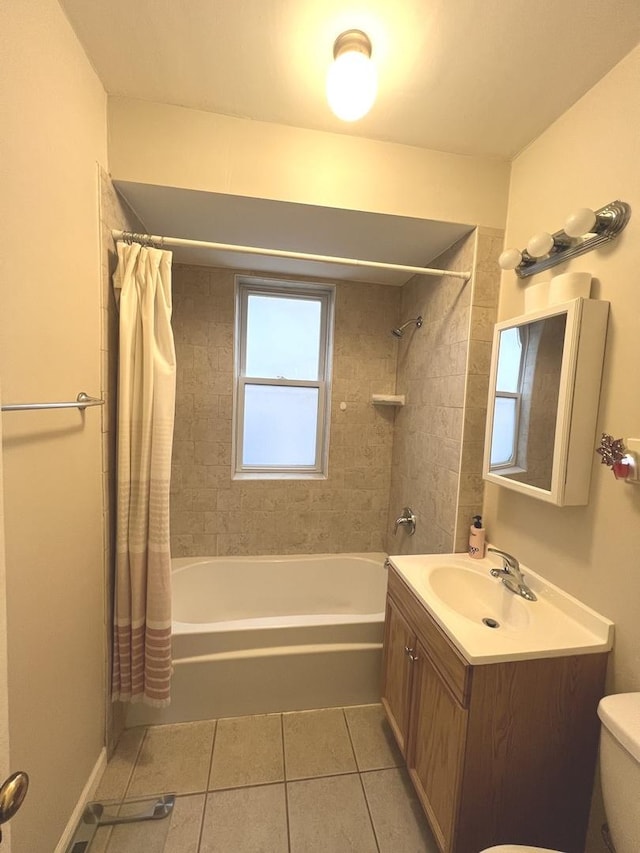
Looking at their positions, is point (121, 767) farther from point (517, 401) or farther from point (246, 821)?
point (517, 401)

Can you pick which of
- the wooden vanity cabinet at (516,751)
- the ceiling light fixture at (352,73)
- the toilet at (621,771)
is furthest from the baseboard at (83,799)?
the ceiling light fixture at (352,73)

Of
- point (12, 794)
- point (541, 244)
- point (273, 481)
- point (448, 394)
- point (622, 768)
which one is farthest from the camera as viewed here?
point (273, 481)

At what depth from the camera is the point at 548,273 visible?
1362 mm

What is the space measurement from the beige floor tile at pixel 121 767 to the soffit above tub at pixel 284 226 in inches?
90.8

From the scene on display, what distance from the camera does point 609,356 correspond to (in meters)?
1.10

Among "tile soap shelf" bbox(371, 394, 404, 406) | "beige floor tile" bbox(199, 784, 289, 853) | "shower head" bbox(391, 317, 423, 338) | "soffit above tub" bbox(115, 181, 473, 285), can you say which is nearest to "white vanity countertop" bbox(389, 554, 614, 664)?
"beige floor tile" bbox(199, 784, 289, 853)

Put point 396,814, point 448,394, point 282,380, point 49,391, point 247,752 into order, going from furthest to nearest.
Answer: point 282,380, point 448,394, point 247,752, point 396,814, point 49,391

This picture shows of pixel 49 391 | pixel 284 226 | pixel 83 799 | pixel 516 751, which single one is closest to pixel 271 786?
pixel 83 799

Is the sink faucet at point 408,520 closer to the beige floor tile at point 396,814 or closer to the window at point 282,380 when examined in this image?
the window at point 282,380

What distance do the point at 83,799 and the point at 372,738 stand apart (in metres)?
1.13

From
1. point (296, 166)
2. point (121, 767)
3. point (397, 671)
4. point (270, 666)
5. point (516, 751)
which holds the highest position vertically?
point (296, 166)

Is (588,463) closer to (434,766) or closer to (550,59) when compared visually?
(434,766)

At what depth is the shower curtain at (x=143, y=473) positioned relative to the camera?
140cm

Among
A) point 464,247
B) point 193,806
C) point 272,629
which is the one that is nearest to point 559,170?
point 464,247
